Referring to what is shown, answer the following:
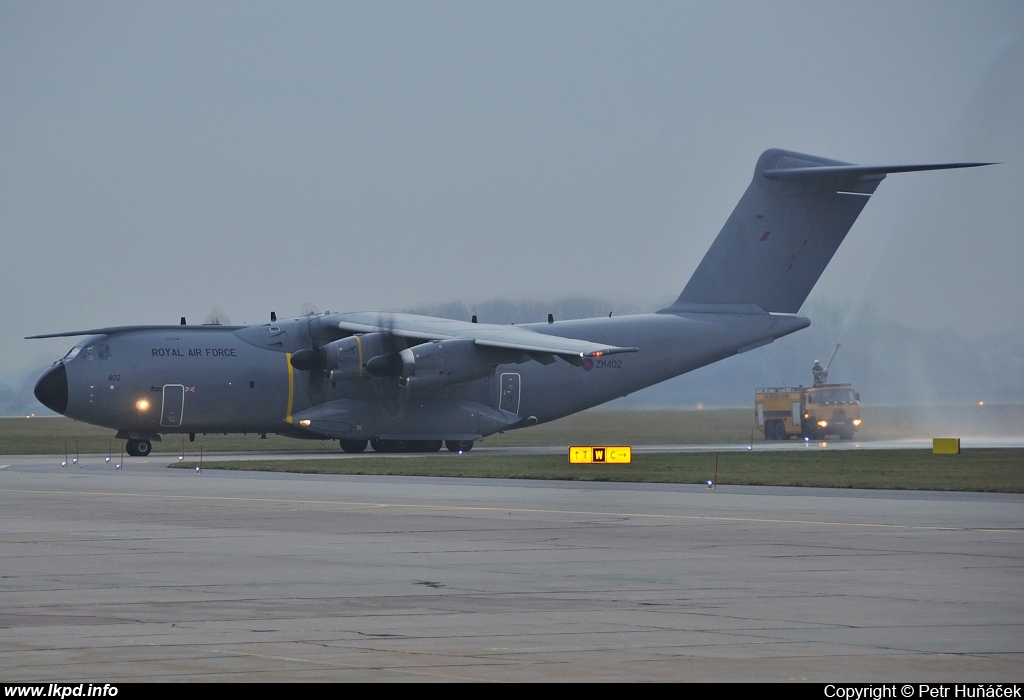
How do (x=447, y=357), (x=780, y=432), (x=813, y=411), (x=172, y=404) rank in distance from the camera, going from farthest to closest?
1. (x=780, y=432)
2. (x=813, y=411)
3. (x=172, y=404)
4. (x=447, y=357)

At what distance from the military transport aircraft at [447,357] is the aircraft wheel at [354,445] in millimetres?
46

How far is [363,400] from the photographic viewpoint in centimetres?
4116

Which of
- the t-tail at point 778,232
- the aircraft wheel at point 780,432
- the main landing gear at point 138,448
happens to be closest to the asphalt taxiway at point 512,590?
the main landing gear at point 138,448

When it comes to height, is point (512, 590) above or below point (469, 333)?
below

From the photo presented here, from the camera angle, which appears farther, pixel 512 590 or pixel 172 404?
pixel 172 404

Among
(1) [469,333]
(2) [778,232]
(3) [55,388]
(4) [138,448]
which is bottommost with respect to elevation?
(4) [138,448]

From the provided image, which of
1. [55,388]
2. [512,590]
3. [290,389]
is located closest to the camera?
[512,590]

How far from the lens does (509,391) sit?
4278cm

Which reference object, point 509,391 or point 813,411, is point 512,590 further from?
point 813,411

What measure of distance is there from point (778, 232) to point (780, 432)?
1367 centimetres

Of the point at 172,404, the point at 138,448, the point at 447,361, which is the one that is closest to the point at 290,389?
the point at 172,404

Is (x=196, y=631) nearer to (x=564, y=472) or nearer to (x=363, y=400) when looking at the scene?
(x=564, y=472)

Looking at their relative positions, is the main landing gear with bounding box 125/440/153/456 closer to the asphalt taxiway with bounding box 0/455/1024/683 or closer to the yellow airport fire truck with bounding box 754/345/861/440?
the asphalt taxiway with bounding box 0/455/1024/683
